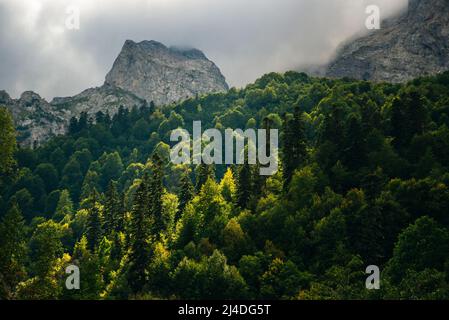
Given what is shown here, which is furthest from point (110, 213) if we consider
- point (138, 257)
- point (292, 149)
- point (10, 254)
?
point (10, 254)

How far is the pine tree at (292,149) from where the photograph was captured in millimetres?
105875

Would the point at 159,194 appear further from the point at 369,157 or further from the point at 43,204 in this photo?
the point at 43,204

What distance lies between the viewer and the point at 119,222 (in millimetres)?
115062

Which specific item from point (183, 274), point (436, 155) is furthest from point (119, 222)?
point (436, 155)

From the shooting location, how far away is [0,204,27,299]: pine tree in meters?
54.6

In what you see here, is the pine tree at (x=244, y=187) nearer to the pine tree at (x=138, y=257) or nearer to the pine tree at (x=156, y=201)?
the pine tree at (x=156, y=201)

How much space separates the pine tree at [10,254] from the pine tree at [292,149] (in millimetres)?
57187

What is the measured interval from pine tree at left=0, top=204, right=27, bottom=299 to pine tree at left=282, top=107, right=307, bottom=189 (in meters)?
57.2

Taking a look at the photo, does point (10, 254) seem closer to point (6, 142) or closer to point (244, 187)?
point (6, 142)

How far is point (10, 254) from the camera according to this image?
55.2 meters

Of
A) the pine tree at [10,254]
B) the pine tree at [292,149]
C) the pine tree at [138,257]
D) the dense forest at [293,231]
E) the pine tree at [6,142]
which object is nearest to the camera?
the pine tree at [6,142]

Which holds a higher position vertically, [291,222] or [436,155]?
[436,155]

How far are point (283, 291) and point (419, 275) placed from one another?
19.4 meters

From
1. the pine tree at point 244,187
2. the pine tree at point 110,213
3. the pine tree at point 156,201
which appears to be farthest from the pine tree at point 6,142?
the pine tree at point 110,213
